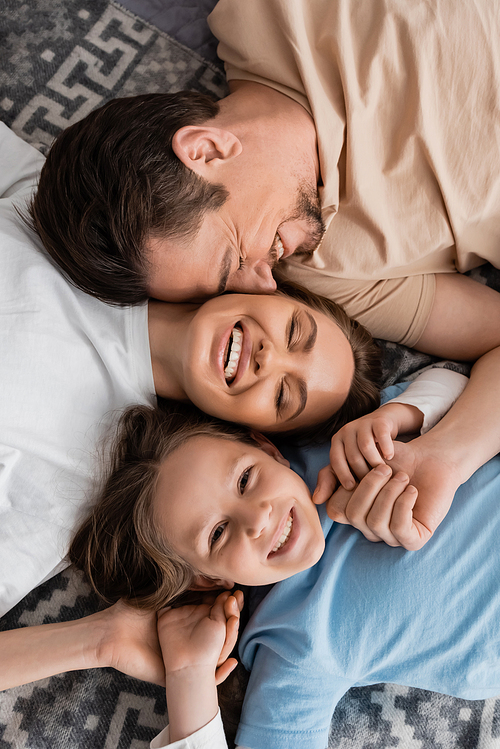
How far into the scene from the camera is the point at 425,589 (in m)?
1.25

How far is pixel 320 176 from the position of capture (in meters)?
1.40

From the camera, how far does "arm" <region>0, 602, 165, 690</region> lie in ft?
3.88

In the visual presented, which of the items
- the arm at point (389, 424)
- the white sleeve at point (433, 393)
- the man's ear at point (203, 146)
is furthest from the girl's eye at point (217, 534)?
the man's ear at point (203, 146)

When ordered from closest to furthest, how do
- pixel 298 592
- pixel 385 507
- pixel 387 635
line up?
pixel 385 507 → pixel 387 635 → pixel 298 592

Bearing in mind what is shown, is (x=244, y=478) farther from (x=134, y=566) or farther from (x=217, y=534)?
(x=134, y=566)

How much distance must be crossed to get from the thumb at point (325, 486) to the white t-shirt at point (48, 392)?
0.51m

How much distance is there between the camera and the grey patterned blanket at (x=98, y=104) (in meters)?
1.34

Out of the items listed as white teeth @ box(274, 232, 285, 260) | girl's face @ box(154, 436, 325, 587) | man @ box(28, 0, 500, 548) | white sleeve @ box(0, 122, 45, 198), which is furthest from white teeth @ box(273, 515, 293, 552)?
white sleeve @ box(0, 122, 45, 198)

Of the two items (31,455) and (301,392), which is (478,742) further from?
(31,455)

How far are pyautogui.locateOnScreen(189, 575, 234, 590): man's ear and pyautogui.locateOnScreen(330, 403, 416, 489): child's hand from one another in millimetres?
402

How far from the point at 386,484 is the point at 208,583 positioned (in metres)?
0.53

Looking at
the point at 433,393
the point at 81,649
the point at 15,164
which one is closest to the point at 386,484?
the point at 433,393

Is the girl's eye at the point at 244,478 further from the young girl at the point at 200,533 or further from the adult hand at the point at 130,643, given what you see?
the adult hand at the point at 130,643

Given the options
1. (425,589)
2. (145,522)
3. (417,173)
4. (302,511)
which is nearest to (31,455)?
(145,522)
